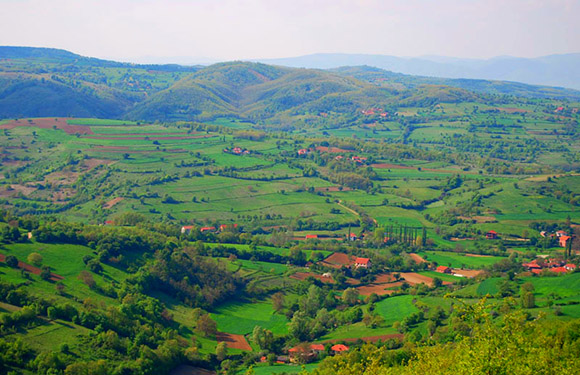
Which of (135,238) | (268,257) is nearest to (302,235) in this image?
(268,257)

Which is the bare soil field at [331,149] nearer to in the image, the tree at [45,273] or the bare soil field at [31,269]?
the bare soil field at [31,269]

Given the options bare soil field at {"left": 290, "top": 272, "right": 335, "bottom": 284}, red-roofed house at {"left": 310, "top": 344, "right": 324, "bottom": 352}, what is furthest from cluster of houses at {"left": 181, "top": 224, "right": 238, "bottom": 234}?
red-roofed house at {"left": 310, "top": 344, "right": 324, "bottom": 352}

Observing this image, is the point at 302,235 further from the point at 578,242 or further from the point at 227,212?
the point at 578,242

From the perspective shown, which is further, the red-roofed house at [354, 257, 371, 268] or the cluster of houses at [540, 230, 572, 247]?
the cluster of houses at [540, 230, 572, 247]

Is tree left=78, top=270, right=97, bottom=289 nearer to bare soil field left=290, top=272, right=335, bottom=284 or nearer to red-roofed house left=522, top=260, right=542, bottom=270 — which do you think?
bare soil field left=290, top=272, right=335, bottom=284

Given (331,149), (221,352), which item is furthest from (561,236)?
(331,149)
